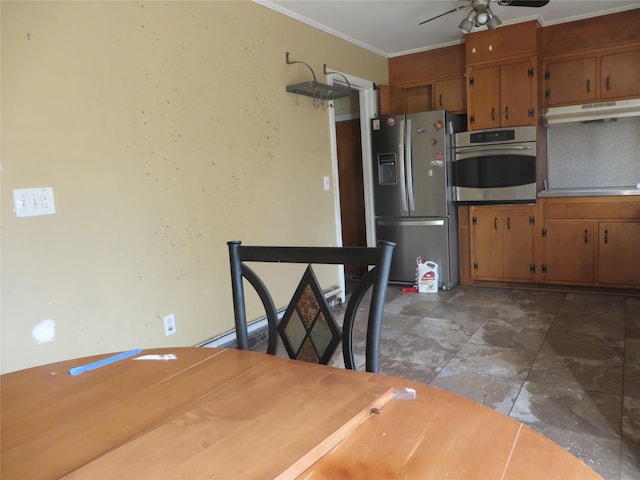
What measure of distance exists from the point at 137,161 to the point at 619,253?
396cm

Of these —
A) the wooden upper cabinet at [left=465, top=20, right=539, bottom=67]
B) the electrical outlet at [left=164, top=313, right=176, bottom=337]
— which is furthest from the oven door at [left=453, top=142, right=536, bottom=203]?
the electrical outlet at [left=164, top=313, right=176, bottom=337]

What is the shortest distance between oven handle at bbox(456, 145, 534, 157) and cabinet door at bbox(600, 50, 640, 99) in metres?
0.86

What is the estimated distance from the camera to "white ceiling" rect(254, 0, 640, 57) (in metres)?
3.65

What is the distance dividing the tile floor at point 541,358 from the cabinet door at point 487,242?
0.28m

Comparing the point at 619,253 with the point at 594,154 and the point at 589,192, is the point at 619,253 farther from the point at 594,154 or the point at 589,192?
the point at 594,154

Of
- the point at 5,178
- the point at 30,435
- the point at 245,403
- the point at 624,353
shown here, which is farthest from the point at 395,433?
the point at 624,353

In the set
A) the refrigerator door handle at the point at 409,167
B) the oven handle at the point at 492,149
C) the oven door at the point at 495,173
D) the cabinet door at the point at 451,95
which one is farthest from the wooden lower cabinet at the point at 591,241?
the cabinet door at the point at 451,95

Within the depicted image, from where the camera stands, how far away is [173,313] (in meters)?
2.83

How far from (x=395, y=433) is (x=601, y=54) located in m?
4.64

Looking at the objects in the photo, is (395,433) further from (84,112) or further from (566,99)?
(566,99)

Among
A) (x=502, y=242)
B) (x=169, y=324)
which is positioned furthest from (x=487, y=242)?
(x=169, y=324)

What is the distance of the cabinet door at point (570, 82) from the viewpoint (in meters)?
4.29

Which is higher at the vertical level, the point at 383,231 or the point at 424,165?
the point at 424,165

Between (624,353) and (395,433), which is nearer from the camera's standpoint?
(395,433)
